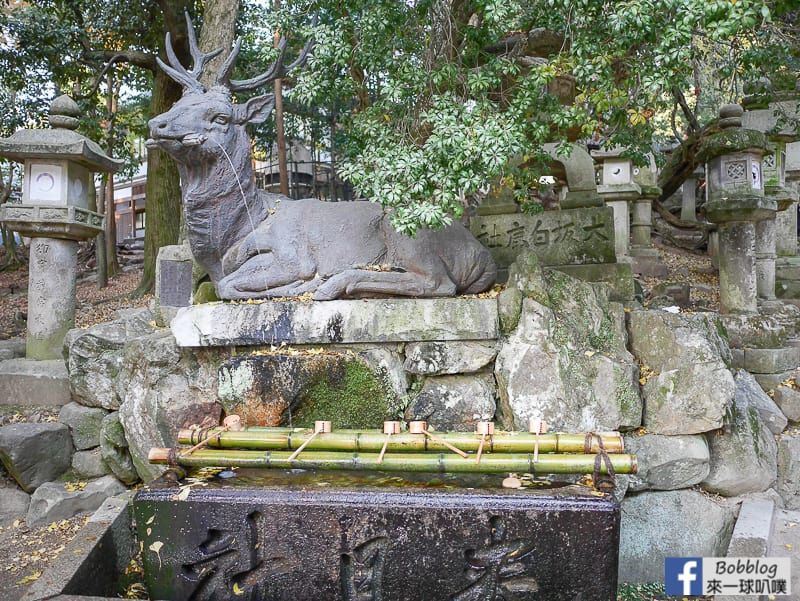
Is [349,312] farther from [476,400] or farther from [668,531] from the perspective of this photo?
[668,531]

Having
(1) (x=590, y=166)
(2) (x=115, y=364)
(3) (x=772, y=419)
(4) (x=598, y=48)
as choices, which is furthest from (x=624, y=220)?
(2) (x=115, y=364)

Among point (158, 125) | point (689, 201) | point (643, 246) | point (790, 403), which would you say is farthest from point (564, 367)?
point (689, 201)

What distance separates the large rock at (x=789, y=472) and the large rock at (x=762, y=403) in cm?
22

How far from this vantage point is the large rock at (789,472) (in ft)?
15.5

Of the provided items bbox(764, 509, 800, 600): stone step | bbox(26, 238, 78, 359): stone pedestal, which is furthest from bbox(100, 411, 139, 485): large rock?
bbox(764, 509, 800, 600): stone step

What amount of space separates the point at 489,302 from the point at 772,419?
9.29ft

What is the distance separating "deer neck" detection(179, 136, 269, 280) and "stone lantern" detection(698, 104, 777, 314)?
16.3ft

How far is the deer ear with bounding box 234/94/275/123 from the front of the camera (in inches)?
190

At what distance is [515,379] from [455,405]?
467 millimetres

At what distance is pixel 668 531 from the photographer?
4.22 metres

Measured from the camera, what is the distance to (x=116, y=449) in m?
5.35

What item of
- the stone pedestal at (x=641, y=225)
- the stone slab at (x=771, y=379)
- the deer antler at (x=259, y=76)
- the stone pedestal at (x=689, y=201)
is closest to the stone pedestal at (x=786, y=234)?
the stone pedestal at (x=641, y=225)

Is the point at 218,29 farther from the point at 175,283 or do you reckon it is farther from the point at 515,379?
the point at 515,379

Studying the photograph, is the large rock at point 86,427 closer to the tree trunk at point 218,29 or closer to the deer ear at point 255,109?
the deer ear at point 255,109
